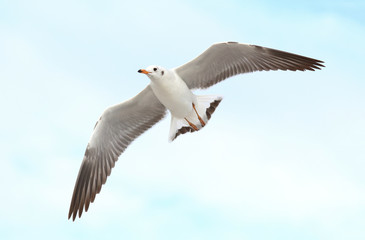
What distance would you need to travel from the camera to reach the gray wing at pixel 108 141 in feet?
34.4

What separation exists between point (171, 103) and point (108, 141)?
1.60m

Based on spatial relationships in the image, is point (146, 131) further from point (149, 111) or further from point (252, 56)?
point (252, 56)

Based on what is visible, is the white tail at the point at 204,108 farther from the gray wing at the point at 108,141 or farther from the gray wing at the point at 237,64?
the gray wing at the point at 108,141

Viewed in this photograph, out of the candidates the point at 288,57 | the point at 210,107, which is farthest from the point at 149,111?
the point at 288,57

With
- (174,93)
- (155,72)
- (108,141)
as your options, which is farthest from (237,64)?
(108,141)

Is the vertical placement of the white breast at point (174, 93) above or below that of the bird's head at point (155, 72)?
below

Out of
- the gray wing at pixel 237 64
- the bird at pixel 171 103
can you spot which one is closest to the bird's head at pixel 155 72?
the bird at pixel 171 103

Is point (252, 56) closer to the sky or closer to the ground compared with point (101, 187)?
closer to the sky

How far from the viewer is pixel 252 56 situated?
10.0 meters

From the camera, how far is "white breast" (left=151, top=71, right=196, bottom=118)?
9.52m

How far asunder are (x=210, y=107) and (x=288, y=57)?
156 cm

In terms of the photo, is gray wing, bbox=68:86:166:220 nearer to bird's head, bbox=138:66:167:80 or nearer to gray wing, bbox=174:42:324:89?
gray wing, bbox=174:42:324:89

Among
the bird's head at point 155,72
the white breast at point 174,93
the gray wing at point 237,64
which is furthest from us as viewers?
the gray wing at point 237,64

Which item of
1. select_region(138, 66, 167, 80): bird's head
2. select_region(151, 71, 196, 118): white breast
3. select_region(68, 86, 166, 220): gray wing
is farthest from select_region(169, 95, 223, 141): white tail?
select_region(138, 66, 167, 80): bird's head
